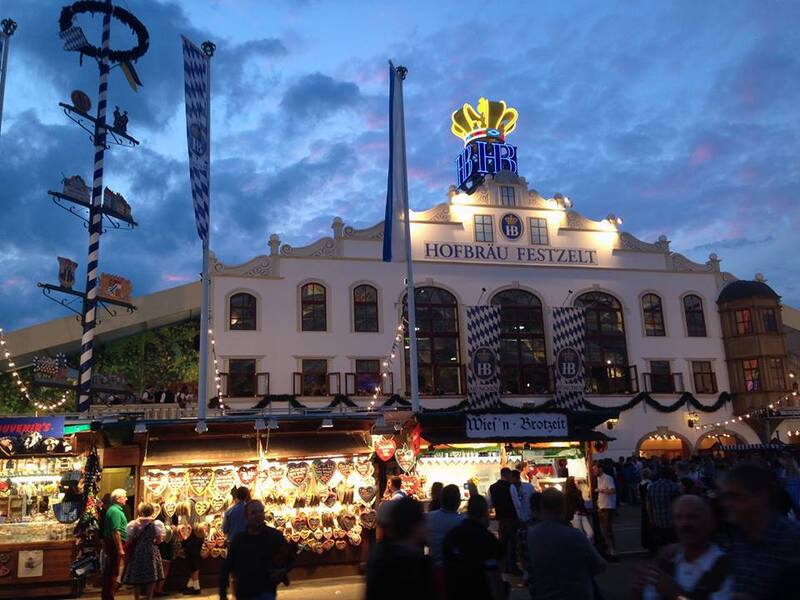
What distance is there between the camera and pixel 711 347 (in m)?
30.6

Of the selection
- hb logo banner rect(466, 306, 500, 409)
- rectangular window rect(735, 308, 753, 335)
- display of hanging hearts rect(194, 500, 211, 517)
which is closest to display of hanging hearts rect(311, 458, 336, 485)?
display of hanging hearts rect(194, 500, 211, 517)

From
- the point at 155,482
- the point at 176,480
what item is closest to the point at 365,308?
the point at 176,480

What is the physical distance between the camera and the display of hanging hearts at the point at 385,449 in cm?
1425

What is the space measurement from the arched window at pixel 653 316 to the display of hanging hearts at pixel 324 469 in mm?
19627

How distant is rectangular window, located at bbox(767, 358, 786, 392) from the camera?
29188 mm

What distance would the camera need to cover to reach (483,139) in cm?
3391

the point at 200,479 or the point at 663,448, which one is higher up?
the point at 663,448

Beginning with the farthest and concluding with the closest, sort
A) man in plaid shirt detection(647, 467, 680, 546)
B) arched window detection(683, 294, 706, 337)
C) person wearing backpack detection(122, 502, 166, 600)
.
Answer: arched window detection(683, 294, 706, 337) → man in plaid shirt detection(647, 467, 680, 546) → person wearing backpack detection(122, 502, 166, 600)

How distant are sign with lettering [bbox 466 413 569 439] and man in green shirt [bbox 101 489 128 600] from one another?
6.56 meters

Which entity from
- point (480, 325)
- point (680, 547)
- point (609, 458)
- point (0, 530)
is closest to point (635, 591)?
point (680, 547)

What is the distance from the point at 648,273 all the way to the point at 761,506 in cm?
2862

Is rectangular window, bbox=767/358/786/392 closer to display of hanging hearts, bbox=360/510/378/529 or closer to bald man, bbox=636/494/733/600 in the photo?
display of hanging hearts, bbox=360/510/378/529

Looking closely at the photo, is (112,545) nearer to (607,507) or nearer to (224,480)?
(224,480)

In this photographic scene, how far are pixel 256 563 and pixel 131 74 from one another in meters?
19.2
